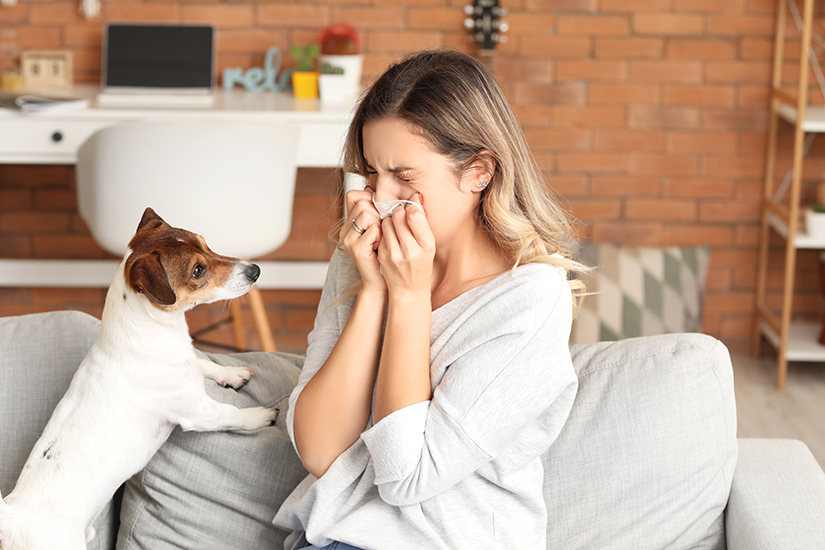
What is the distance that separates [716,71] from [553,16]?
2.15ft

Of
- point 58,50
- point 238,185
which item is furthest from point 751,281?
point 58,50

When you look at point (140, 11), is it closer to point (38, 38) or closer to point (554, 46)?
point (38, 38)

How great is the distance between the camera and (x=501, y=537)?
1.09m

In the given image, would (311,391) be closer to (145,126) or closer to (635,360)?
(635,360)

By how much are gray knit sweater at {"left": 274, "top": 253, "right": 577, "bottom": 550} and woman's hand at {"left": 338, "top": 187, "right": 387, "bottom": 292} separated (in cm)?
11

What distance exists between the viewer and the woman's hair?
1112 millimetres

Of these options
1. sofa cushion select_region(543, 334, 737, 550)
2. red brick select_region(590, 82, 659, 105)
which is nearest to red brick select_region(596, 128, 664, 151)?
red brick select_region(590, 82, 659, 105)

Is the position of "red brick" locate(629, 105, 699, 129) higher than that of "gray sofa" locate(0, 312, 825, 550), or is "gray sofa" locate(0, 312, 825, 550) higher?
"red brick" locate(629, 105, 699, 129)

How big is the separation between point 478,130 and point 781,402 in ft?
6.95

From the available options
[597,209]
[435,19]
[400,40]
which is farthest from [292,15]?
[597,209]

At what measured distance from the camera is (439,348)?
111 centimetres

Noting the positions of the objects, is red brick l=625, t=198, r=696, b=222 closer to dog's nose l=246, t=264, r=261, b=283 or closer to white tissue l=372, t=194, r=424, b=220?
dog's nose l=246, t=264, r=261, b=283

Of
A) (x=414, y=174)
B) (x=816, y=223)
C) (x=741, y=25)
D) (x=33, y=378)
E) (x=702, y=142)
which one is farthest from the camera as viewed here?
(x=702, y=142)

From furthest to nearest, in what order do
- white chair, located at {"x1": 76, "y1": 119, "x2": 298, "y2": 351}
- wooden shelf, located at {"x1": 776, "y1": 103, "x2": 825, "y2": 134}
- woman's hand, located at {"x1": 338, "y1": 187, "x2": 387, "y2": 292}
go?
wooden shelf, located at {"x1": 776, "y1": 103, "x2": 825, "y2": 134}
white chair, located at {"x1": 76, "y1": 119, "x2": 298, "y2": 351}
woman's hand, located at {"x1": 338, "y1": 187, "x2": 387, "y2": 292}
